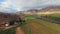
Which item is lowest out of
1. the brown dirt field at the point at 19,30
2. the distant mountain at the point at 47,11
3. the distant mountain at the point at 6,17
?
the brown dirt field at the point at 19,30

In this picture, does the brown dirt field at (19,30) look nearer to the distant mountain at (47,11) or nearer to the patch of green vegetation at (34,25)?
the patch of green vegetation at (34,25)

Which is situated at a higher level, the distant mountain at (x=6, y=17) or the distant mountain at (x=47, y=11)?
the distant mountain at (x=47, y=11)

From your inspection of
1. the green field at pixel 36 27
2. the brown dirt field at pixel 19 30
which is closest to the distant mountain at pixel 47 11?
the green field at pixel 36 27

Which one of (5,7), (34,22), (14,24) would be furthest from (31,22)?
(5,7)

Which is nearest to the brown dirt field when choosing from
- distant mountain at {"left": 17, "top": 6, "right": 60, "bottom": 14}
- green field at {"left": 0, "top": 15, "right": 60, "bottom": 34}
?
green field at {"left": 0, "top": 15, "right": 60, "bottom": 34}

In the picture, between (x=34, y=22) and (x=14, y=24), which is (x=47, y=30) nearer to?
(x=34, y=22)

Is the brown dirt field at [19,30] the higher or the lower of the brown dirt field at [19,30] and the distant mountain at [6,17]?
the lower

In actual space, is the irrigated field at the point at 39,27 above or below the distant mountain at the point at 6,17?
below

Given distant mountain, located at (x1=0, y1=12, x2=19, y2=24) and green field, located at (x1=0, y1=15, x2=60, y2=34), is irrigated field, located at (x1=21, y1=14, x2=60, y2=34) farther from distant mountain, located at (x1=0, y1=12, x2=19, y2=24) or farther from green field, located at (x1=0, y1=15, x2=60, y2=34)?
distant mountain, located at (x1=0, y1=12, x2=19, y2=24)

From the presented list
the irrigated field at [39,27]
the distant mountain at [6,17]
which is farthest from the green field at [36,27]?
the distant mountain at [6,17]

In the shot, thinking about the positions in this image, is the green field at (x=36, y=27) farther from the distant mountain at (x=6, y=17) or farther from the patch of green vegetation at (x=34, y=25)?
the distant mountain at (x=6, y=17)
